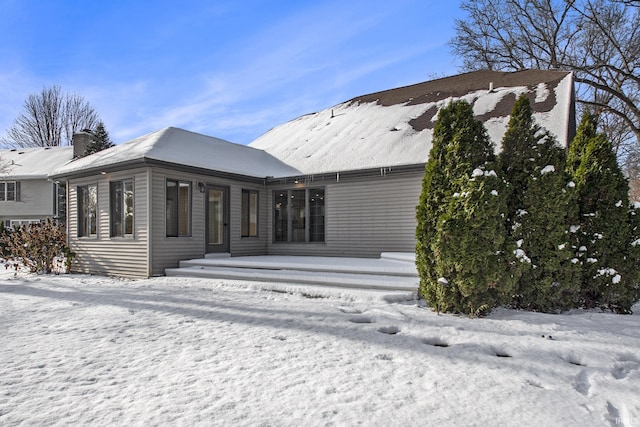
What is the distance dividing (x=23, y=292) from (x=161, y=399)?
621 centimetres

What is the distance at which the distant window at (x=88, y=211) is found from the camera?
930 centimetres

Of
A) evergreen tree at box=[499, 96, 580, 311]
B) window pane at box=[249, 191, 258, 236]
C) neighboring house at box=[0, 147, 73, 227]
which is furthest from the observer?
neighboring house at box=[0, 147, 73, 227]

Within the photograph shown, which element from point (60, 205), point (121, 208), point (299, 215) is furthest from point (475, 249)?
point (60, 205)

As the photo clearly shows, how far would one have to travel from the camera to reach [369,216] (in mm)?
9086

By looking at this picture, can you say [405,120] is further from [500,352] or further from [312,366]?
[312,366]

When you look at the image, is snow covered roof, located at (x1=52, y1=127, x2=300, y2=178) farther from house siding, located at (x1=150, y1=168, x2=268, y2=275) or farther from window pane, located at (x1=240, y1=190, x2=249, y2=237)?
window pane, located at (x1=240, y1=190, x2=249, y2=237)

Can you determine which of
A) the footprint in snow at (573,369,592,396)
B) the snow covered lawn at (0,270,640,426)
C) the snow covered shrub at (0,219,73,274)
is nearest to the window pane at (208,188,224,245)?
the snow covered shrub at (0,219,73,274)

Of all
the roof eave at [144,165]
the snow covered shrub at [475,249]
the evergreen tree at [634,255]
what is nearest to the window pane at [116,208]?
the roof eave at [144,165]

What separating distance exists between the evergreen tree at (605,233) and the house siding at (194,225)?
7.39 metres

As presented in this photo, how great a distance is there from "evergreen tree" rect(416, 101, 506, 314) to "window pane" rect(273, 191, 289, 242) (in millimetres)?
5785

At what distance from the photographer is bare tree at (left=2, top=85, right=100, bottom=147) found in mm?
27781

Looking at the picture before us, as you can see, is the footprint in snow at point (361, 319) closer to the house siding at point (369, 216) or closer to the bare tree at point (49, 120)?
the house siding at point (369, 216)

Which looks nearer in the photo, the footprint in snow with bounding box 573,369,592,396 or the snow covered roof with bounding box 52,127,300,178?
the footprint in snow with bounding box 573,369,592,396

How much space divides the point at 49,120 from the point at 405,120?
29.5m
